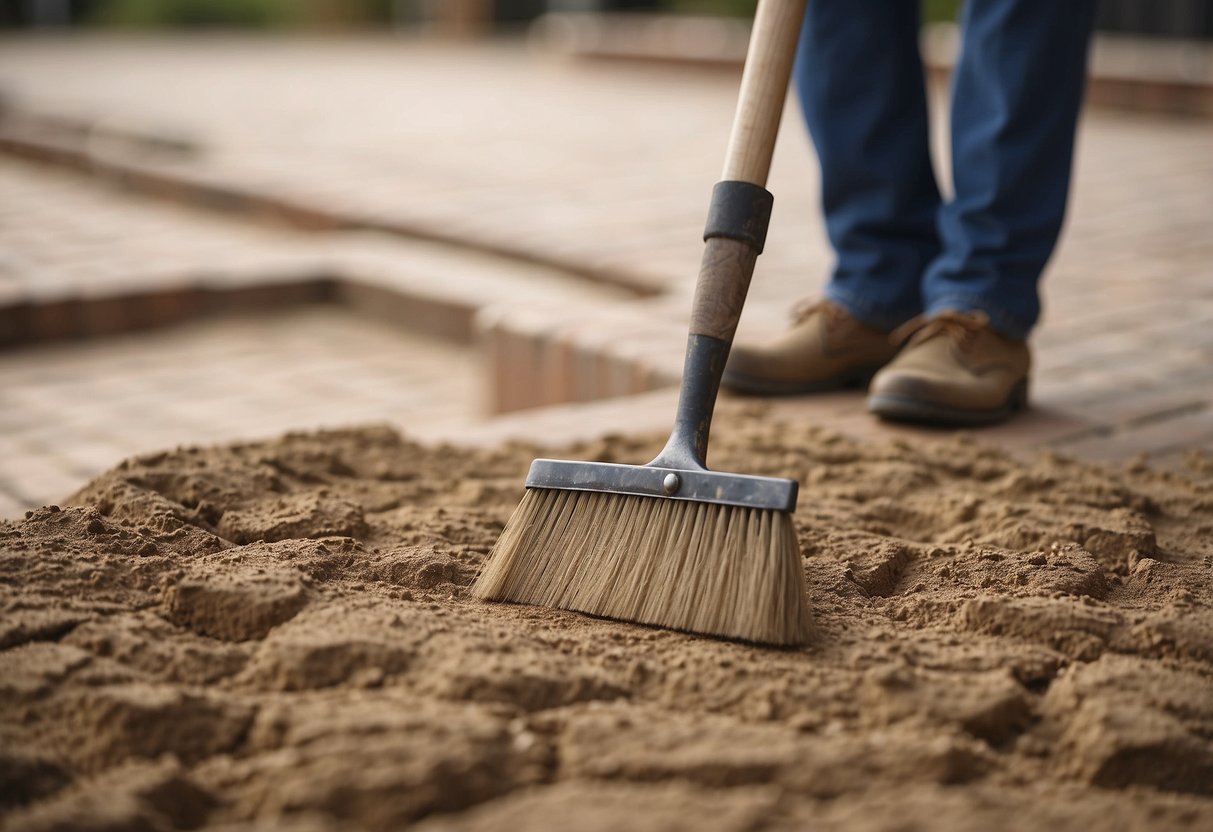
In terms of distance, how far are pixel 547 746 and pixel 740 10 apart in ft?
39.4

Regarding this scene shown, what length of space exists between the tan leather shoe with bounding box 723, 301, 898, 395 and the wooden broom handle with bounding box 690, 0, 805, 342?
0.74 m

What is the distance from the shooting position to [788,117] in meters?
7.17

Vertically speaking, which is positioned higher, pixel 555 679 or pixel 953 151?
pixel 953 151

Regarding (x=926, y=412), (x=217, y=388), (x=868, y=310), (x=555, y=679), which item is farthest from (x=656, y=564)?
(x=217, y=388)

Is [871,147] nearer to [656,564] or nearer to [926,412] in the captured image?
[926,412]

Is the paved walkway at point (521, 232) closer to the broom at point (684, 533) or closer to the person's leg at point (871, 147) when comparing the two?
the person's leg at point (871, 147)

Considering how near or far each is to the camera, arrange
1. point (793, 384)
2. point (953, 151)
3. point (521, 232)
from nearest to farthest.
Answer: point (953, 151) < point (793, 384) < point (521, 232)

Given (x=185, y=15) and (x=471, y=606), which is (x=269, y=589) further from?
(x=185, y=15)

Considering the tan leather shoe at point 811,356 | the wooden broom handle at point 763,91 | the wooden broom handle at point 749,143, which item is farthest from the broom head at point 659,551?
the tan leather shoe at point 811,356

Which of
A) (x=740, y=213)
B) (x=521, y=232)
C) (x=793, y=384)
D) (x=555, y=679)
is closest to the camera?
(x=555, y=679)

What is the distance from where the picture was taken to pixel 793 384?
2.64 metres

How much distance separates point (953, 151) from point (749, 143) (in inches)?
33.1

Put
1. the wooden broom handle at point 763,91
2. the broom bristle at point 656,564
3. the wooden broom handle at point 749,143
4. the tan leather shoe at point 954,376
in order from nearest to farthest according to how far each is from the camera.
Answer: the broom bristle at point 656,564, the wooden broom handle at point 749,143, the wooden broom handle at point 763,91, the tan leather shoe at point 954,376

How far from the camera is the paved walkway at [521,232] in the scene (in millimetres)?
2865
